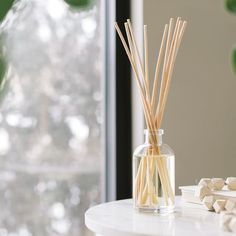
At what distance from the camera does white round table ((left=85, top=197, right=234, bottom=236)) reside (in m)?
0.88

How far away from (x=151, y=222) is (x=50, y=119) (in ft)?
2.13

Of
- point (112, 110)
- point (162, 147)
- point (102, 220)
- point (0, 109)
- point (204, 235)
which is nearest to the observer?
point (204, 235)

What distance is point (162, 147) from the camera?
3.65 ft

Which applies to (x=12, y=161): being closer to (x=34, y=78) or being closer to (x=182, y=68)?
(x=34, y=78)

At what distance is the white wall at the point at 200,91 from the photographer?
1.55 meters

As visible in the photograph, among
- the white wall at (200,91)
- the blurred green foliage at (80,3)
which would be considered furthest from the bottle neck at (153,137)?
the blurred green foliage at (80,3)

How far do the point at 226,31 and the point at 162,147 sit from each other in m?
0.65

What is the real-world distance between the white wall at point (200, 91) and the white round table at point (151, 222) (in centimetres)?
43

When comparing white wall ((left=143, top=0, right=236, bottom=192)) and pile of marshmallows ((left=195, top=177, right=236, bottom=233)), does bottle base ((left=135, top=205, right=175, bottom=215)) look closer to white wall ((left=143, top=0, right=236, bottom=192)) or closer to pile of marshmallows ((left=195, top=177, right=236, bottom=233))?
pile of marshmallows ((left=195, top=177, right=236, bottom=233))

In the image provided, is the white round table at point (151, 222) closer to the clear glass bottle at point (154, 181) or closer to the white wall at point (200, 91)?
the clear glass bottle at point (154, 181)

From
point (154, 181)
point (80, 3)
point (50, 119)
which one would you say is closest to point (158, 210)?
point (154, 181)

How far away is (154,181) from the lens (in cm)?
109

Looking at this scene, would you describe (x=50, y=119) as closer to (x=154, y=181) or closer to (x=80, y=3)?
(x=80, y=3)

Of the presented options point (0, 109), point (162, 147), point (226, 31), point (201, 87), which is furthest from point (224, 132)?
point (0, 109)
